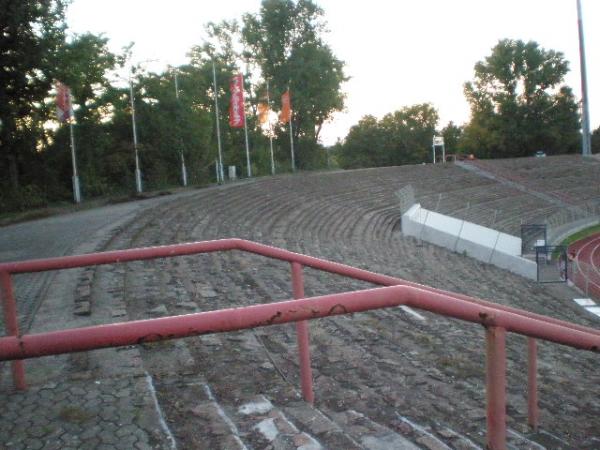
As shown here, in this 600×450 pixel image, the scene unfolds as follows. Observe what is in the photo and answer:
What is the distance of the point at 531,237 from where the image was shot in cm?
2023

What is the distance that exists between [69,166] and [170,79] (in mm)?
9517

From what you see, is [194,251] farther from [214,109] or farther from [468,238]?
[214,109]

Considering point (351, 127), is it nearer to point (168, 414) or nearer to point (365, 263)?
point (365, 263)

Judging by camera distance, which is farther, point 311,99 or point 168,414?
point 311,99

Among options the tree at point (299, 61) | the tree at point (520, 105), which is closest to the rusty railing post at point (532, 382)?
the tree at point (299, 61)

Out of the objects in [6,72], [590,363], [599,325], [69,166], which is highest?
[6,72]

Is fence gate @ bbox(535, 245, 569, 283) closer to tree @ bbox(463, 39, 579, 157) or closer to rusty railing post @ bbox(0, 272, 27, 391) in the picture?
rusty railing post @ bbox(0, 272, 27, 391)

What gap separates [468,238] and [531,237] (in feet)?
7.17

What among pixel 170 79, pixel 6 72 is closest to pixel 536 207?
pixel 170 79

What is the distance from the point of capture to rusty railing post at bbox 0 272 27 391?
3.44 m

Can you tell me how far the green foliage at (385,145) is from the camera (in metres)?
73.9

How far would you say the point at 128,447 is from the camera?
8.80 ft

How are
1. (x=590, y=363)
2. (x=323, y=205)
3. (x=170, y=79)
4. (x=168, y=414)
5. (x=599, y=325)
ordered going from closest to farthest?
(x=168, y=414) → (x=590, y=363) → (x=599, y=325) → (x=323, y=205) → (x=170, y=79)

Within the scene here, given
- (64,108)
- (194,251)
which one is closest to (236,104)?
(64,108)
